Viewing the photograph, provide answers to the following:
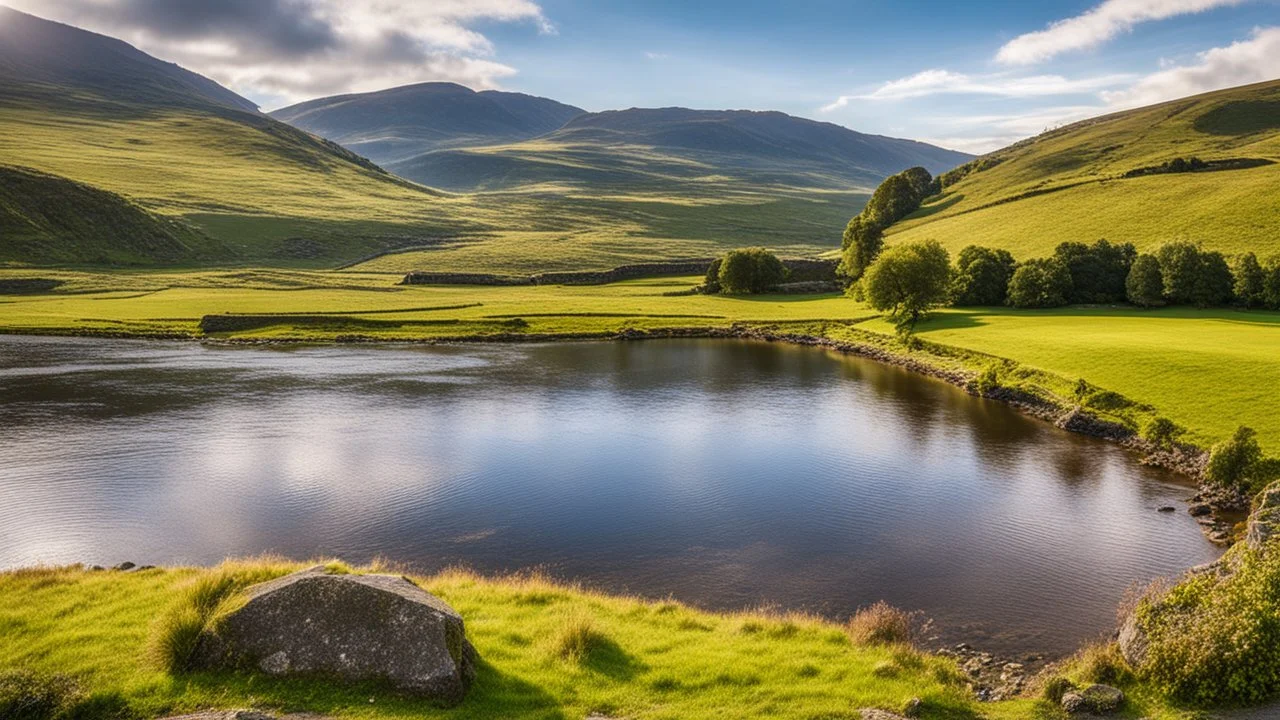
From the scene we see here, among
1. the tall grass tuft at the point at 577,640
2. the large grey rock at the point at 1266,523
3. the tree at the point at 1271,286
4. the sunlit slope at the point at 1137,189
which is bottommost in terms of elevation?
the tall grass tuft at the point at 577,640

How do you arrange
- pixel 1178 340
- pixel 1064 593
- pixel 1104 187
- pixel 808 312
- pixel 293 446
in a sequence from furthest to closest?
1. pixel 1104 187
2. pixel 808 312
3. pixel 1178 340
4. pixel 293 446
5. pixel 1064 593

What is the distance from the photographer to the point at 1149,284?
82.4 m

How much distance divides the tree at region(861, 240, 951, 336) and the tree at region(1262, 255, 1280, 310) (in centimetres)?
3002

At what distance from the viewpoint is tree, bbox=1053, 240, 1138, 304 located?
284ft

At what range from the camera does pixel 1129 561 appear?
28.5 m

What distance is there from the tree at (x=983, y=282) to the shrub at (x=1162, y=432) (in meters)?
51.3

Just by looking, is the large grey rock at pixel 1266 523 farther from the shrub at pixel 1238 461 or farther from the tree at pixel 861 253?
the tree at pixel 861 253

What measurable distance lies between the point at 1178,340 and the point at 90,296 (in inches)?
4945

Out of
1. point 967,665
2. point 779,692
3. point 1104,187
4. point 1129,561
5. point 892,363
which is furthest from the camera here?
point 1104,187

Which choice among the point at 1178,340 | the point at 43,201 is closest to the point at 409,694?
the point at 1178,340

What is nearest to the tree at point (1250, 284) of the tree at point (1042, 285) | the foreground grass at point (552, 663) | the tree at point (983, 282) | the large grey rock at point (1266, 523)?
the tree at point (1042, 285)

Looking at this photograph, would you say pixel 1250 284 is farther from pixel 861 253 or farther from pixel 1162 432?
pixel 1162 432

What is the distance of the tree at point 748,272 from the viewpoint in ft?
390

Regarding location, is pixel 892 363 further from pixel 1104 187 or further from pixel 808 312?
pixel 1104 187
